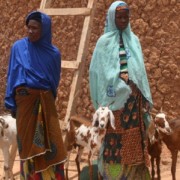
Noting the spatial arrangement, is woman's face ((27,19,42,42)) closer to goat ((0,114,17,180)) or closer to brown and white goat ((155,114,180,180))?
goat ((0,114,17,180))

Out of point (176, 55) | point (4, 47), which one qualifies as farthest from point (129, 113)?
point (4, 47)

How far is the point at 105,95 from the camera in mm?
4398

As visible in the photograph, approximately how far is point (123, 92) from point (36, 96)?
825 mm

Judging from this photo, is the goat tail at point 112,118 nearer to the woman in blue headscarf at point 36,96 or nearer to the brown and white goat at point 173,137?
the woman in blue headscarf at point 36,96

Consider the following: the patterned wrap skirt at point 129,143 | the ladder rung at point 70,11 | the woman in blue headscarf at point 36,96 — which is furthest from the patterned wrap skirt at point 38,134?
the ladder rung at point 70,11

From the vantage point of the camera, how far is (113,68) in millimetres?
4340

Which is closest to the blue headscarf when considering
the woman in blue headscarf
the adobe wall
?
the woman in blue headscarf

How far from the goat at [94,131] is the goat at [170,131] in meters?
0.79

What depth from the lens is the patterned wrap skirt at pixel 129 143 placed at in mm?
4402

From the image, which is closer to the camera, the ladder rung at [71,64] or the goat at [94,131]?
the goat at [94,131]

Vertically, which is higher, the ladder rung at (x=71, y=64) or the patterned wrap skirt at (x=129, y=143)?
the ladder rung at (x=71, y=64)

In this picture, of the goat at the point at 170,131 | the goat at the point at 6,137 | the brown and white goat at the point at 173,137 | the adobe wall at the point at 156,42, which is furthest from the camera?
the adobe wall at the point at 156,42

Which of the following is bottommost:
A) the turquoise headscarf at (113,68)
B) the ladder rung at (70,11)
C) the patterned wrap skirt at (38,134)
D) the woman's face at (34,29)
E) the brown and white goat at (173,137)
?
the brown and white goat at (173,137)

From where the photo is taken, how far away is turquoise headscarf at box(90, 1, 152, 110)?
4.32m
